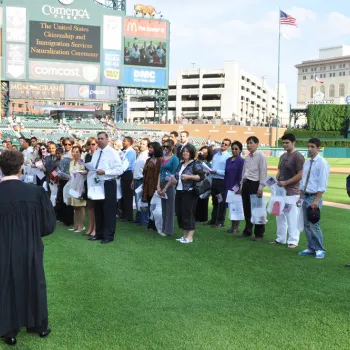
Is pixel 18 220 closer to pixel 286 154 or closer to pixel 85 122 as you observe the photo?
pixel 286 154

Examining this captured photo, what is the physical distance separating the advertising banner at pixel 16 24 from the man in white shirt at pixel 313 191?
154 ft

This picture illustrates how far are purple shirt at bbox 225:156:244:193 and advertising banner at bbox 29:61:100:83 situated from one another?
43.7m

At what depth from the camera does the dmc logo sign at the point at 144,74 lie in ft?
173

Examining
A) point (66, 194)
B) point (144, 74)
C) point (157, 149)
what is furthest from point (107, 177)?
point (144, 74)

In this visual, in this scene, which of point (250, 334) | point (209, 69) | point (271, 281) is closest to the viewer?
point (250, 334)

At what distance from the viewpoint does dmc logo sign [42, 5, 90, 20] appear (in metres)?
49.9

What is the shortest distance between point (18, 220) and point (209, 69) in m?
101

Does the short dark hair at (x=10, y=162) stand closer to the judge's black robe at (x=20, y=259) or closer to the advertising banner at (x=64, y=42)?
the judge's black robe at (x=20, y=259)

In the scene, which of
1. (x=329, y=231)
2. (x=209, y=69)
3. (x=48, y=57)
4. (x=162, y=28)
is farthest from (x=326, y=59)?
(x=329, y=231)

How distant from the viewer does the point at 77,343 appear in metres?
4.45

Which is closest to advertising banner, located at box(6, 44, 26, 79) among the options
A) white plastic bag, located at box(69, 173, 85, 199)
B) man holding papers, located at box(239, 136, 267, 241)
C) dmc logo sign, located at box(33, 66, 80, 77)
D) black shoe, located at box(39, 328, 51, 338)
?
dmc logo sign, located at box(33, 66, 80, 77)

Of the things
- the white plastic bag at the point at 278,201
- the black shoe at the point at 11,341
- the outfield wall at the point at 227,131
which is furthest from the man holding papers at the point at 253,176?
the outfield wall at the point at 227,131

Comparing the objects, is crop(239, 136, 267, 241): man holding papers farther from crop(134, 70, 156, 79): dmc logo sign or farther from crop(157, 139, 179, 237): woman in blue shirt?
crop(134, 70, 156, 79): dmc logo sign

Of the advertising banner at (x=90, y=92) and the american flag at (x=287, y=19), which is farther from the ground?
the american flag at (x=287, y=19)
